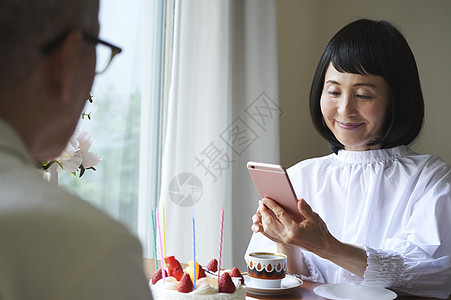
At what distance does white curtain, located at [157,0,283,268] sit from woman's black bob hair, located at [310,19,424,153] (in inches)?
26.4

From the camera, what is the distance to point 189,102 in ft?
7.72

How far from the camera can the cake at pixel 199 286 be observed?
1075mm

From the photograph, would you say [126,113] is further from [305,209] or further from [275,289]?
[275,289]

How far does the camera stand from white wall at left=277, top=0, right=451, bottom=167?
2836mm

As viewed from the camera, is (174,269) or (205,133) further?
(205,133)

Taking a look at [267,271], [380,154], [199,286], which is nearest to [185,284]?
[199,286]

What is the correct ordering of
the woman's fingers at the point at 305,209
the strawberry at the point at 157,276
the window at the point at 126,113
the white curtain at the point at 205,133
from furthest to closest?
1. the white curtain at the point at 205,133
2. the window at the point at 126,113
3. the woman's fingers at the point at 305,209
4. the strawberry at the point at 157,276

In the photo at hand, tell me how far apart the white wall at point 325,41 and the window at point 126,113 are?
84cm

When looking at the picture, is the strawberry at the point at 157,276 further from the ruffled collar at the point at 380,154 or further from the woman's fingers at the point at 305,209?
the ruffled collar at the point at 380,154

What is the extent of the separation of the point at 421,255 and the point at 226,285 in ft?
2.29

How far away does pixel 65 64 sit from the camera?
1.58 ft

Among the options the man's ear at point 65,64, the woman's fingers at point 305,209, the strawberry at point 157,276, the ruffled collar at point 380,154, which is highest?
the man's ear at point 65,64

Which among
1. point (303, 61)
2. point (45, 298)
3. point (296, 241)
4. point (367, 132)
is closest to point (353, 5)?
point (303, 61)

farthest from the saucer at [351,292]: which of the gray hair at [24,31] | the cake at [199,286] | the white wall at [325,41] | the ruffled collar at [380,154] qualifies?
the white wall at [325,41]
